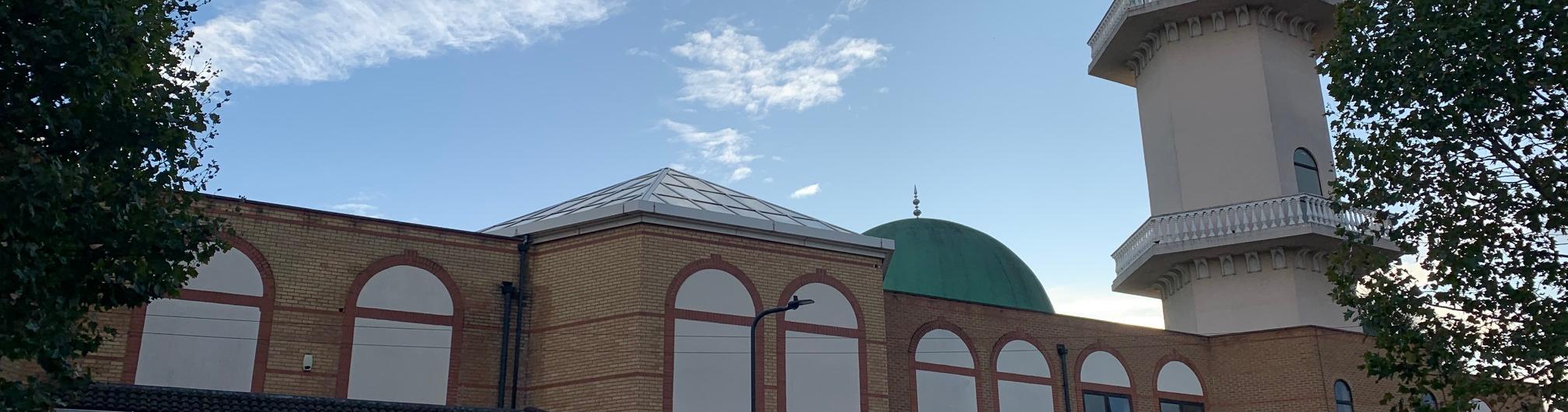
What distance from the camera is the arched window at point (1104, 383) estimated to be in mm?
24844

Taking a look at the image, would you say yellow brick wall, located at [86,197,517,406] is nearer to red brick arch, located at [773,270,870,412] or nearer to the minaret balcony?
red brick arch, located at [773,270,870,412]

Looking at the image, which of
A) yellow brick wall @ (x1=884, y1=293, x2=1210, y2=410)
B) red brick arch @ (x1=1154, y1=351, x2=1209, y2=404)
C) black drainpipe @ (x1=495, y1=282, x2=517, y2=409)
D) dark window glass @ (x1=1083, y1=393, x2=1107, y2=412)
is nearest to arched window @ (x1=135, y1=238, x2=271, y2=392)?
black drainpipe @ (x1=495, y1=282, x2=517, y2=409)

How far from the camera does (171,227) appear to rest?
10656mm

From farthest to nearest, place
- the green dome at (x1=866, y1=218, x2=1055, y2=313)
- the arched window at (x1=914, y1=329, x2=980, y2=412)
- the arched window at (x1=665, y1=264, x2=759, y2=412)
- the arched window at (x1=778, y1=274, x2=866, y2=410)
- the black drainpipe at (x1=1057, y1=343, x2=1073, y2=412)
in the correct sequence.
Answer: the green dome at (x1=866, y1=218, x2=1055, y2=313), the black drainpipe at (x1=1057, y1=343, x2=1073, y2=412), the arched window at (x1=914, y1=329, x2=980, y2=412), the arched window at (x1=778, y1=274, x2=866, y2=410), the arched window at (x1=665, y1=264, x2=759, y2=412)

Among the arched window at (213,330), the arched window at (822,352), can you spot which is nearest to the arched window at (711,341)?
the arched window at (822,352)

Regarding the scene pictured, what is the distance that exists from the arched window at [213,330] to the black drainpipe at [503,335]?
3.17 metres

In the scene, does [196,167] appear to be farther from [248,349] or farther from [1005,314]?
[1005,314]

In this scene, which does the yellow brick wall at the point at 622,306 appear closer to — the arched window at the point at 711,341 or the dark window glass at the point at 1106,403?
the arched window at the point at 711,341

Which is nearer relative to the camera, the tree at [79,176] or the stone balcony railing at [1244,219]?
the tree at [79,176]

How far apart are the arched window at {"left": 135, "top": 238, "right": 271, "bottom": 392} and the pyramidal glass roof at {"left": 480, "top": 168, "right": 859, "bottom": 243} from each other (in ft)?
13.3

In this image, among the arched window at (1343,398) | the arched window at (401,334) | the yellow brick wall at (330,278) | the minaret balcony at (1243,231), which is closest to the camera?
the yellow brick wall at (330,278)

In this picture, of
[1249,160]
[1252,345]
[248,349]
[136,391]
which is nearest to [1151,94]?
[1249,160]

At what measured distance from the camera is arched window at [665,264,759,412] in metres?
18.8

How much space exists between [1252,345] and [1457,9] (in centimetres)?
1288
